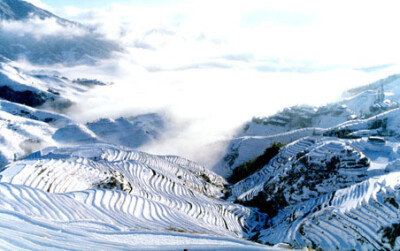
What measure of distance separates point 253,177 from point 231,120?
Answer: 276 feet

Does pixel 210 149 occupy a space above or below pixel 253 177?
above

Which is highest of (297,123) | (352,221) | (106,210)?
(297,123)

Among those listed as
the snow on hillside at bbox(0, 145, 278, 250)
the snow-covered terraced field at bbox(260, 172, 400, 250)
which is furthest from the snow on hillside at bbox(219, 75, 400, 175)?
the snow-covered terraced field at bbox(260, 172, 400, 250)

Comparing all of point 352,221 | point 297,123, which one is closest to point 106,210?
point 352,221

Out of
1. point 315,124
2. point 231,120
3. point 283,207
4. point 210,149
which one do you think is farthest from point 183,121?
point 283,207

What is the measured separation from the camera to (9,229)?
32.5 feet

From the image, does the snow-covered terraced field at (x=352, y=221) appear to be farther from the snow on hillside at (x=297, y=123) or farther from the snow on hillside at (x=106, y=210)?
the snow on hillside at (x=297, y=123)

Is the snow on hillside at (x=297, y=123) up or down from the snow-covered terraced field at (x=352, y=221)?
up

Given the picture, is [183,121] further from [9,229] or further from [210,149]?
[9,229]

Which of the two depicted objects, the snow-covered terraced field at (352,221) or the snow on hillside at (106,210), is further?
the snow-covered terraced field at (352,221)

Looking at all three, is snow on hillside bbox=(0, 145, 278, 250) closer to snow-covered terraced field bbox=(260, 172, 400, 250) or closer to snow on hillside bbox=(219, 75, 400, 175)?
snow-covered terraced field bbox=(260, 172, 400, 250)

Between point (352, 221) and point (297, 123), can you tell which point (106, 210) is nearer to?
point (352, 221)

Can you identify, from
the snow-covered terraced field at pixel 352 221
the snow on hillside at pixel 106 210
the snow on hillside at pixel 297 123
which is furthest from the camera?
the snow on hillside at pixel 297 123

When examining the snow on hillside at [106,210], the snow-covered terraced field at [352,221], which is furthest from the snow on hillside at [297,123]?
the snow-covered terraced field at [352,221]
